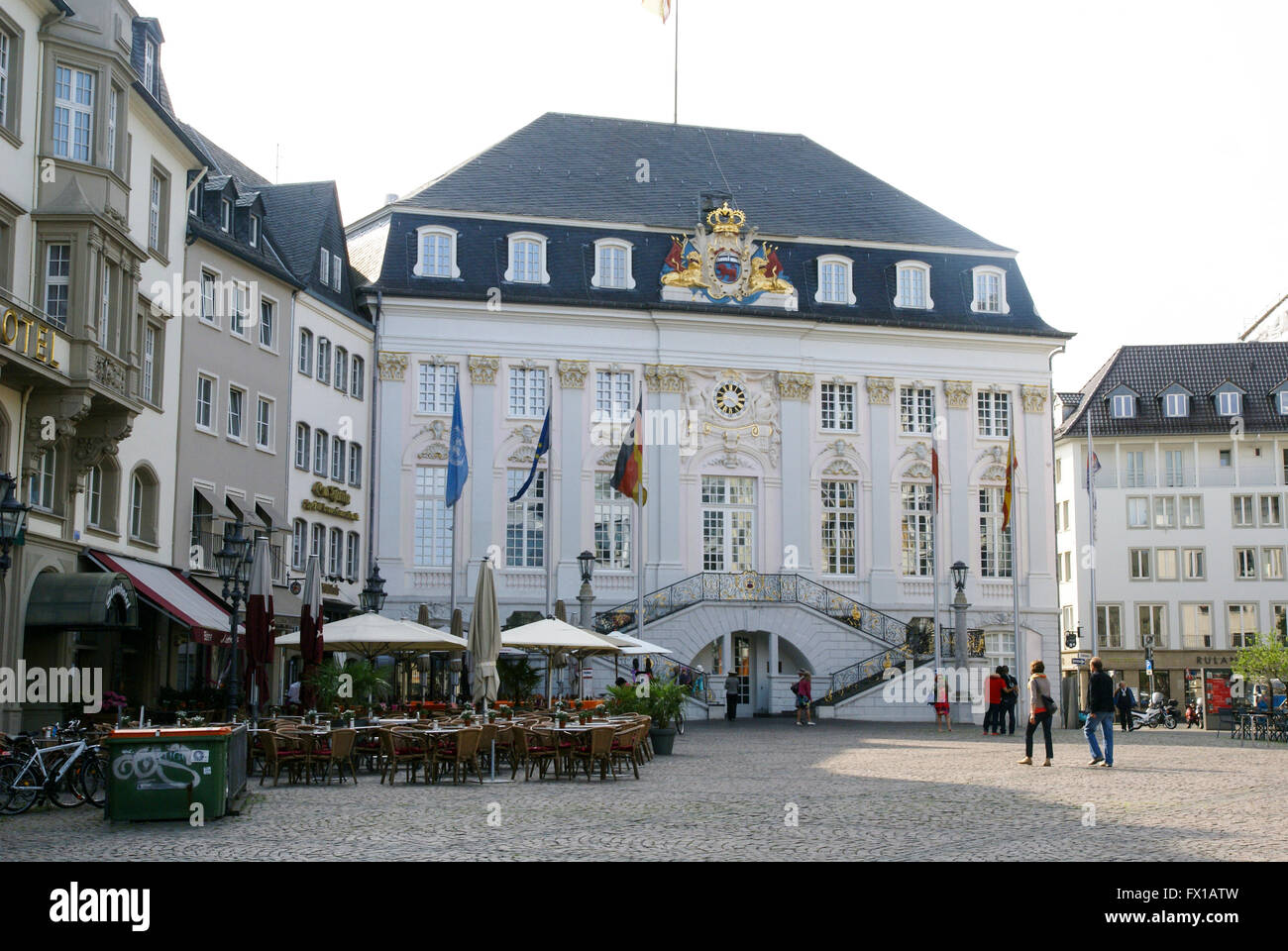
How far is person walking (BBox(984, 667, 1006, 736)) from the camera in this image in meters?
35.5

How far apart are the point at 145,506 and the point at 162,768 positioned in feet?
55.3

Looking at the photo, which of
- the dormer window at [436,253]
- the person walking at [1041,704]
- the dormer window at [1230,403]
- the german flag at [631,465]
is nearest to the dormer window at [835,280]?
the dormer window at [436,253]

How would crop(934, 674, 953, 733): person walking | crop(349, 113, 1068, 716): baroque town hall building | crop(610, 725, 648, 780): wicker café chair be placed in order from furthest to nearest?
crop(349, 113, 1068, 716): baroque town hall building
crop(934, 674, 953, 733): person walking
crop(610, 725, 648, 780): wicker café chair

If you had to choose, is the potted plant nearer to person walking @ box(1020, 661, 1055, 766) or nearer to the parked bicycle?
person walking @ box(1020, 661, 1055, 766)

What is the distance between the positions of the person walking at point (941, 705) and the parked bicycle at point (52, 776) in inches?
949

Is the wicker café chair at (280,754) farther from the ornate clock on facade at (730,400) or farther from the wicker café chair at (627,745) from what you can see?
the ornate clock on facade at (730,400)

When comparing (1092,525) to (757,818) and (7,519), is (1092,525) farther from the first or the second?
(7,519)

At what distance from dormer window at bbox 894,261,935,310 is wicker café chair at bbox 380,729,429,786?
1229 inches

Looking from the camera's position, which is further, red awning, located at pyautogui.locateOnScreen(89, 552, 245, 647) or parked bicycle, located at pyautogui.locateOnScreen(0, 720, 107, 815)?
red awning, located at pyautogui.locateOnScreen(89, 552, 245, 647)

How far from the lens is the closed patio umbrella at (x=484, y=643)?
2481 cm

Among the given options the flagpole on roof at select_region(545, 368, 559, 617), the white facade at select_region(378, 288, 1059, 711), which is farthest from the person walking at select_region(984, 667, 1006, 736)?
the flagpole on roof at select_region(545, 368, 559, 617)
